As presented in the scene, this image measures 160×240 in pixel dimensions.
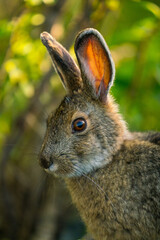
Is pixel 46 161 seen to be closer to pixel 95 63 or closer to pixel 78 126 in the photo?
pixel 78 126

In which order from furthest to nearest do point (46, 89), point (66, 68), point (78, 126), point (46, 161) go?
point (46, 89), point (66, 68), point (78, 126), point (46, 161)

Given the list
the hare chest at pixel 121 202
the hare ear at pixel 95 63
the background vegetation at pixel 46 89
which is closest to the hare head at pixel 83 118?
the hare ear at pixel 95 63

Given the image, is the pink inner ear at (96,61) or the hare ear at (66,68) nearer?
the pink inner ear at (96,61)

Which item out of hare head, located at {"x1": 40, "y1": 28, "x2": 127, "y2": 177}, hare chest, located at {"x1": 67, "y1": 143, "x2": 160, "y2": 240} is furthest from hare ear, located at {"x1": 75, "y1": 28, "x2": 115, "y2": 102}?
hare chest, located at {"x1": 67, "y1": 143, "x2": 160, "y2": 240}

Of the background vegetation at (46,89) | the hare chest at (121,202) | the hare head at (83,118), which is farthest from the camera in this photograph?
the background vegetation at (46,89)

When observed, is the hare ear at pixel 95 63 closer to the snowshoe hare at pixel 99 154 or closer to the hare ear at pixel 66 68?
the snowshoe hare at pixel 99 154

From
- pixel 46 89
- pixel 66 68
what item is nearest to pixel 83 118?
pixel 66 68

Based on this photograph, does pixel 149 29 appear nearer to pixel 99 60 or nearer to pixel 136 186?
pixel 99 60
